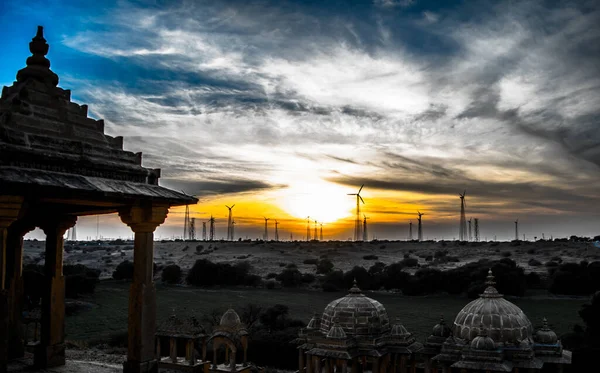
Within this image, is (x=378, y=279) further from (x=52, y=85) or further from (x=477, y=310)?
(x=52, y=85)

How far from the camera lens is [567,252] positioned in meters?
88.2

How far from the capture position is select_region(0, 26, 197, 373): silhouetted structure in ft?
35.5

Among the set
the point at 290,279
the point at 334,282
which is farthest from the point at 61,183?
the point at 290,279

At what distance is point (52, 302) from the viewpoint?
15016mm

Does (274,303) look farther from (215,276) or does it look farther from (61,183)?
(61,183)

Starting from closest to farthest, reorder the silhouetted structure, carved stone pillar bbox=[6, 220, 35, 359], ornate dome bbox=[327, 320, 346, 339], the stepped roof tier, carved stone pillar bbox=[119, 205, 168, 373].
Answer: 1. the silhouetted structure
2. the stepped roof tier
3. carved stone pillar bbox=[119, 205, 168, 373]
4. carved stone pillar bbox=[6, 220, 35, 359]
5. ornate dome bbox=[327, 320, 346, 339]

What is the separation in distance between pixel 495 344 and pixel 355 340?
16.6 ft

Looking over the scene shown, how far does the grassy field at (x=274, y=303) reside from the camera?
141 feet

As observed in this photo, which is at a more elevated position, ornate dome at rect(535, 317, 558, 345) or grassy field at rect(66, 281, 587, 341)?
ornate dome at rect(535, 317, 558, 345)

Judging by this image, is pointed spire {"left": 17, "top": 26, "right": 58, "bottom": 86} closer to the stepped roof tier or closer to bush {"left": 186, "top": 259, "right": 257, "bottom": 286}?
the stepped roof tier

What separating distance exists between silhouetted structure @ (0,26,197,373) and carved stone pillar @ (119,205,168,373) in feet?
0.08

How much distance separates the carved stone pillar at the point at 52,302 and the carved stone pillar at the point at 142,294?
11.6 ft

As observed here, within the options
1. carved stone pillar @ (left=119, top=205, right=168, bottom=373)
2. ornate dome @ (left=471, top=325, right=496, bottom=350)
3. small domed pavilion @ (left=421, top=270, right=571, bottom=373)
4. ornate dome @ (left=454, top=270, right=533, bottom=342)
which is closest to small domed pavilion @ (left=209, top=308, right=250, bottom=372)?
small domed pavilion @ (left=421, top=270, right=571, bottom=373)

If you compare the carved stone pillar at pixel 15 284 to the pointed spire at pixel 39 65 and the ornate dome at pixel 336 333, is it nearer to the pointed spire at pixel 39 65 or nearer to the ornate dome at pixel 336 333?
the pointed spire at pixel 39 65
